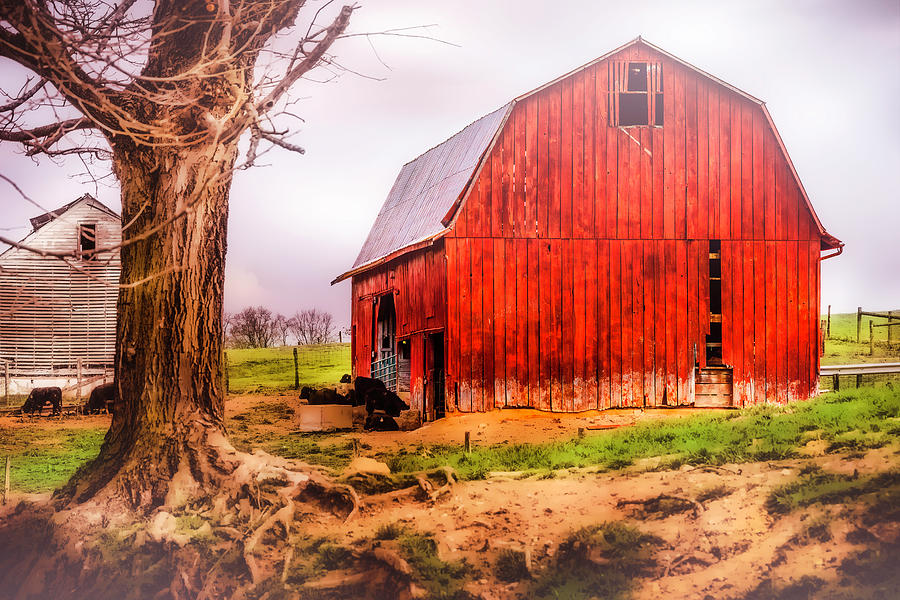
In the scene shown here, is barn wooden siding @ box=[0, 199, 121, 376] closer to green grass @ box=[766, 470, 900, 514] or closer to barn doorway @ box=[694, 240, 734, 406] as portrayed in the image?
barn doorway @ box=[694, 240, 734, 406]

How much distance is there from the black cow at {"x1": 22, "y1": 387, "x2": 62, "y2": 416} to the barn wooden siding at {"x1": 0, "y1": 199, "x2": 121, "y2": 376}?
12.2 ft

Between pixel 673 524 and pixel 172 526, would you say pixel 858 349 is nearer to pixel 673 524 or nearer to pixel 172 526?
pixel 673 524

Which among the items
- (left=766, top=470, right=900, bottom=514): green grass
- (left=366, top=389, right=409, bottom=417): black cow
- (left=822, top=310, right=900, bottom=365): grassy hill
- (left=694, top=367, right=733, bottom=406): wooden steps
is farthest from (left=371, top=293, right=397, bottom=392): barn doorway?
(left=766, top=470, right=900, bottom=514): green grass

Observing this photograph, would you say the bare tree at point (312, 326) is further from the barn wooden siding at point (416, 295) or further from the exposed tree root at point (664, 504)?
the exposed tree root at point (664, 504)

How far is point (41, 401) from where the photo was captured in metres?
15.0

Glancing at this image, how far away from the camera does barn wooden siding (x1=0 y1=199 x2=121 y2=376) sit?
1844 centimetres

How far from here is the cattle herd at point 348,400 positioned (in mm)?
11469

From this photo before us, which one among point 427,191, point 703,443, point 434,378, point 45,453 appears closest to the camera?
point 703,443

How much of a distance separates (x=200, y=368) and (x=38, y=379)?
1409 centimetres

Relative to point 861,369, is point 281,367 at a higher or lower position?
lower

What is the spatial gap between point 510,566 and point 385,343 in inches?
392

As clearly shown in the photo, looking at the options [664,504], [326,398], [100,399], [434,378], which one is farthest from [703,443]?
[100,399]

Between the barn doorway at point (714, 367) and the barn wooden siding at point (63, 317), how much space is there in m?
13.3

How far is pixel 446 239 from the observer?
38.3 ft
